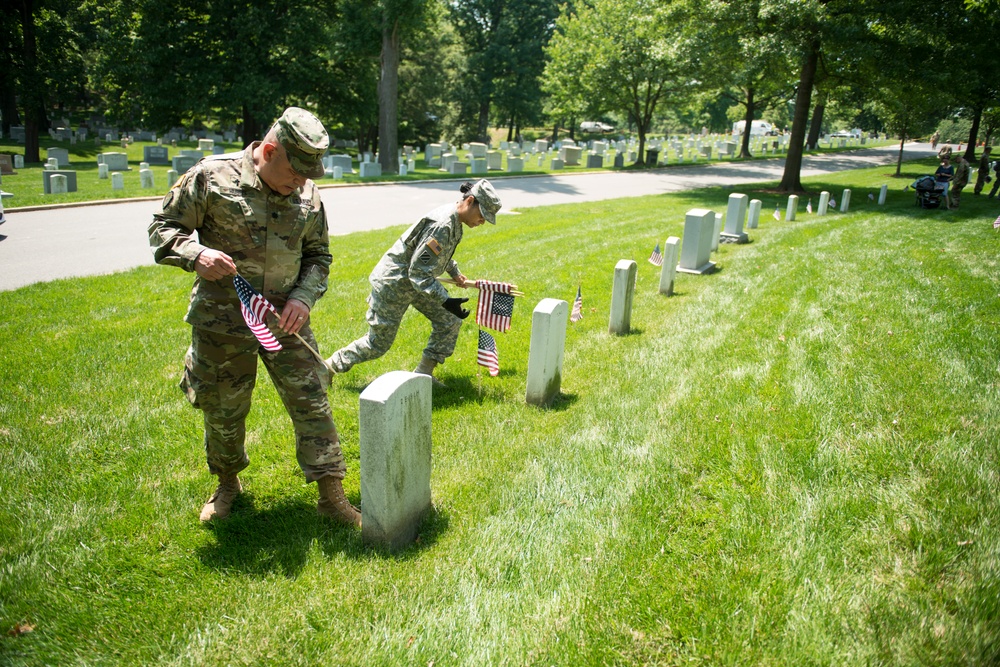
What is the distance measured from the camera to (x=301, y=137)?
3.25m

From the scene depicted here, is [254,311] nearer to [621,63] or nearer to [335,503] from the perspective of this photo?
[335,503]

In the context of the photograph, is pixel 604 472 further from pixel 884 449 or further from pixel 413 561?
pixel 884 449

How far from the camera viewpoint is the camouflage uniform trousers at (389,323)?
567cm

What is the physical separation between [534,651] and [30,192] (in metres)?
21.4

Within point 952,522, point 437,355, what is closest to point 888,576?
point 952,522

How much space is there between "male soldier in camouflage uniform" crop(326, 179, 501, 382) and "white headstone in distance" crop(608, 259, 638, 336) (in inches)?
86.0

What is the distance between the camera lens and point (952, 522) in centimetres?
370

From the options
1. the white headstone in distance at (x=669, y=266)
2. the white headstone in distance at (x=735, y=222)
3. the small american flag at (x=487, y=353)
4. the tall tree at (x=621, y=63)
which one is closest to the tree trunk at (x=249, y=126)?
the tall tree at (x=621, y=63)

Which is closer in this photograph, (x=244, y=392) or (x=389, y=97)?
(x=244, y=392)

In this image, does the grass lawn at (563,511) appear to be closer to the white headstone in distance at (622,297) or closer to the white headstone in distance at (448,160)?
the white headstone in distance at (622,297)

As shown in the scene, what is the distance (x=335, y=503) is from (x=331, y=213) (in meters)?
14.4

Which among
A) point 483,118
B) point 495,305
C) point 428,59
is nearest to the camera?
point 495,305

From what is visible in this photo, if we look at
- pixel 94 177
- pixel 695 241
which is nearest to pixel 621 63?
pixel 94 177

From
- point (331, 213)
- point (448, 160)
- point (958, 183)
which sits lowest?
point (331, 213)
